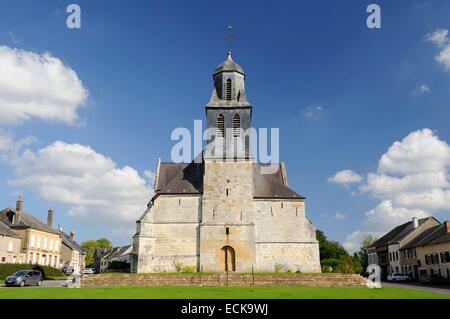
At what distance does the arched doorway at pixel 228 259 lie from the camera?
1161 inches

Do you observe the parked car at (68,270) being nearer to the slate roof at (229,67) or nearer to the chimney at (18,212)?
the chimney at (18,212)

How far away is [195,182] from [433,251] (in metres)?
26.5

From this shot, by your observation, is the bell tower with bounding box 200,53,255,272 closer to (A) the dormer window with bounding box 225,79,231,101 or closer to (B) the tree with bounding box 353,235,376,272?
(A) the dormer window with bounding box 225,79,231,101

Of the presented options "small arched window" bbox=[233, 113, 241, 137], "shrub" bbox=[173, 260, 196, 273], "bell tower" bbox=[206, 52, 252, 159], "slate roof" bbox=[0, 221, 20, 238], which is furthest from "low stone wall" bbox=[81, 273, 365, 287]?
"slate roof" bbox=[0, 221, 20, 238]

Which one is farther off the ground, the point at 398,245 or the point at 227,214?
the point at 227,214

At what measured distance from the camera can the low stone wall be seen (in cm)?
2323

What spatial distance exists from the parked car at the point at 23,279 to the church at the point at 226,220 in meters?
6.63

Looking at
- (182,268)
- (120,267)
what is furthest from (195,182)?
(120,267)

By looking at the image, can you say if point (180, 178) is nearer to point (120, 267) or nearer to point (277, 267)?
point (120, 267)

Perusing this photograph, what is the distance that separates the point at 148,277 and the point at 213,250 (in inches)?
270

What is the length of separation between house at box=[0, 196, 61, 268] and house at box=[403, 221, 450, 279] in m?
42.2

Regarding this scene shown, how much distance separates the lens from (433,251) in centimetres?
4075

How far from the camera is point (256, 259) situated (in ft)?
98.0
